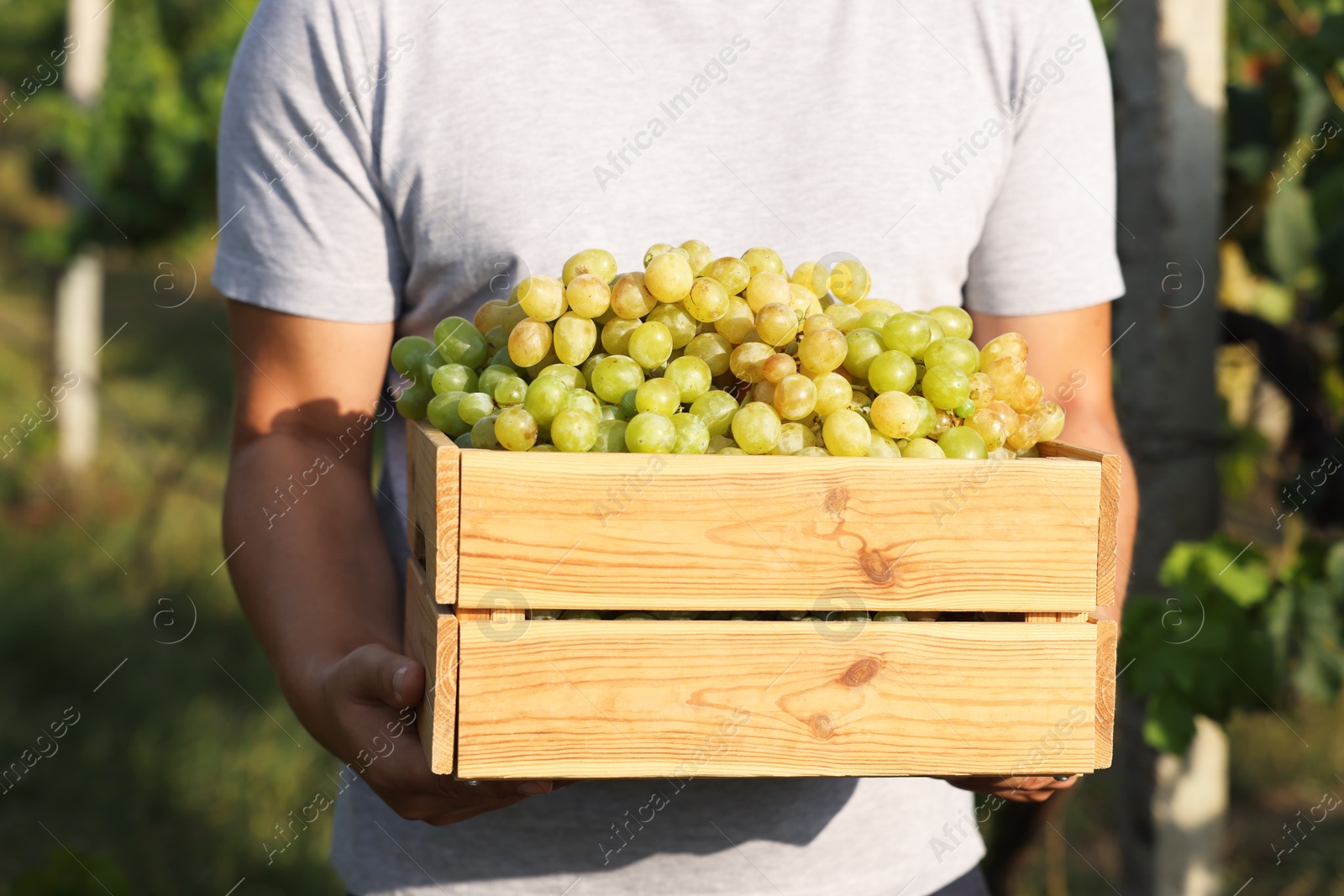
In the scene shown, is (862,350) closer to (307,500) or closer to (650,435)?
(650,435)

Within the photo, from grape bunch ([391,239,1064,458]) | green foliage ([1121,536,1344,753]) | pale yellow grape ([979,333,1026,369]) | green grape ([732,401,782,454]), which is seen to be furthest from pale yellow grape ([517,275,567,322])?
green foliage ([1121,536,1344,753])

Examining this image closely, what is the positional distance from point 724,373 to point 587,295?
0.55 ft

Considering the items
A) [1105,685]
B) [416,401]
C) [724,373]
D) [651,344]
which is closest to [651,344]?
[651,344]

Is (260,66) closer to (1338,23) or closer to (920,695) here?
(920,695)

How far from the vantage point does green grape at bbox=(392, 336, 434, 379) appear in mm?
1300

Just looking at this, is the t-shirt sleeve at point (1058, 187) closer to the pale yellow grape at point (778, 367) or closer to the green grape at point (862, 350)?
the green grape at point (862, 350)

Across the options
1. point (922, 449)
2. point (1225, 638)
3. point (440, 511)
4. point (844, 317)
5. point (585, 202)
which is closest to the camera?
point (440, 511)

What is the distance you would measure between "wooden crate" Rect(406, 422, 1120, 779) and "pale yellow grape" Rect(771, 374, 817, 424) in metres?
0.07

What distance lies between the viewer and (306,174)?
1.42 meters

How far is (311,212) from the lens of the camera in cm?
142

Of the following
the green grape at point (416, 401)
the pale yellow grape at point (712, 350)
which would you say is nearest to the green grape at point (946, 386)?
the pale yellow grape at point (712, 350)

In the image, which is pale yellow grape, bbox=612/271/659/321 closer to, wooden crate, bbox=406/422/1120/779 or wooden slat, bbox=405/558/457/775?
wooden crate, bbox=406/422/1120/779

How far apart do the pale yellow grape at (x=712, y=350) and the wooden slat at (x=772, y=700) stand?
275 mm

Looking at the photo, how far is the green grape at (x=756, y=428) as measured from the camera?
1.07m
